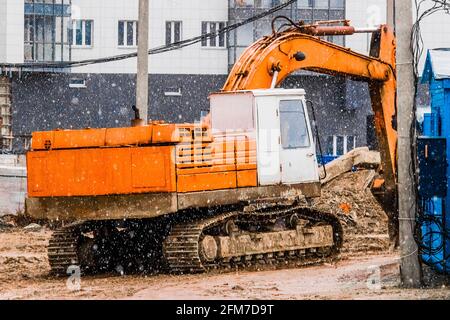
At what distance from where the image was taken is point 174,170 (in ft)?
58.3

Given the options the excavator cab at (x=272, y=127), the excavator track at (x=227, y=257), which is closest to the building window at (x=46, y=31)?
the excavator track at (x=227, y=257)

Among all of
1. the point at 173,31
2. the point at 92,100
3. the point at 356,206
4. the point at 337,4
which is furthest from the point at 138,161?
the point at 337,4

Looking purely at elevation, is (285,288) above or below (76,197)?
below

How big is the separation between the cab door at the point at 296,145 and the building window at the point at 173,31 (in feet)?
104

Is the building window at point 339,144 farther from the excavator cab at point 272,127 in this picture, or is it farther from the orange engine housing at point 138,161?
the orange engine housing at point 138,161

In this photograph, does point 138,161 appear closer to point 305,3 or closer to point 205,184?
point 205,184

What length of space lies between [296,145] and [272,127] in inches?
24.9

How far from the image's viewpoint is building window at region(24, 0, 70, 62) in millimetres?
50188

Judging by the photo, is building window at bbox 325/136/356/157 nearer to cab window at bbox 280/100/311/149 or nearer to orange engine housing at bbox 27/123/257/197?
cab window at bbox 280/100/311/149

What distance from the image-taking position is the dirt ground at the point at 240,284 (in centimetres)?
1504

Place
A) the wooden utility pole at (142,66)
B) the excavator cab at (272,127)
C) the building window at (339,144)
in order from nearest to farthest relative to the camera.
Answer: the excavator cab at (272,127) < the wooden utility pole at (142,66) < the building window at (339,144)
